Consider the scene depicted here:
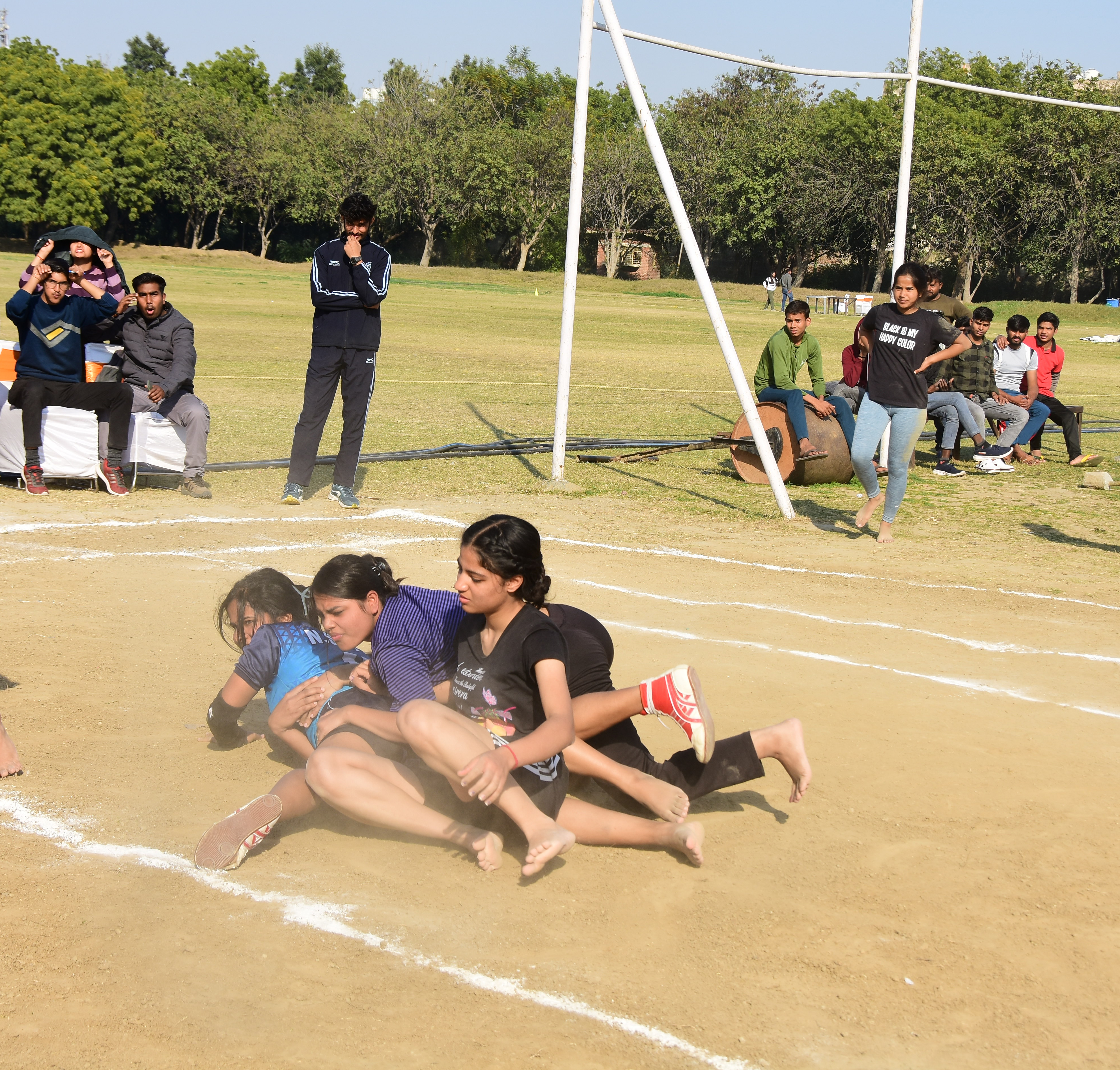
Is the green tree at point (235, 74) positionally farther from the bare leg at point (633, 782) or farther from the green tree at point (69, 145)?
the bare leg at point (633, 782)

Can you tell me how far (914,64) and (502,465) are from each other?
5.16 metres

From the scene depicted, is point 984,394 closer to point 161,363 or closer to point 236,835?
point 161,363

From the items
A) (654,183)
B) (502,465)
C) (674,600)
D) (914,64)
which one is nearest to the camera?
(674,600)

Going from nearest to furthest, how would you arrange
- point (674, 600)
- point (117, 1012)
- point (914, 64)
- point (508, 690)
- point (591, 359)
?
point (117, 1012) → point (508, 690) → point (674, 600) → point (914, 64) → point (591, 359)

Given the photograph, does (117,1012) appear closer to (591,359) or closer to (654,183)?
(591,359)

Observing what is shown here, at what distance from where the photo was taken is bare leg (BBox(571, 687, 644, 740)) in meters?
3.91

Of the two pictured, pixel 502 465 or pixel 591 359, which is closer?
pixel 502 465

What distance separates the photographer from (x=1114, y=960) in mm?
3221

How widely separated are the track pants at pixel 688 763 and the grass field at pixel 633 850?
0.57 ft

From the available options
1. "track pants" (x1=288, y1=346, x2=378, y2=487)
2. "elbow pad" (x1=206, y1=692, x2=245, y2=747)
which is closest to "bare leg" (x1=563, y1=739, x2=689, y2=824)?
"elbow pad" (x1=206, y1=692, x2=245, y2=747)

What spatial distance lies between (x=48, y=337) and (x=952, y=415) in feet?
28.8

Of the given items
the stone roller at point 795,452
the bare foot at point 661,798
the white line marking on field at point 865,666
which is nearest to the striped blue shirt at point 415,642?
the bare foot at point 661,798

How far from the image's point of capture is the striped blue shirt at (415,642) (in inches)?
156

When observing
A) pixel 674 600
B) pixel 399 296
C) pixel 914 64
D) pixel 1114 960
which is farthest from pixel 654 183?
pixel 1114 960
